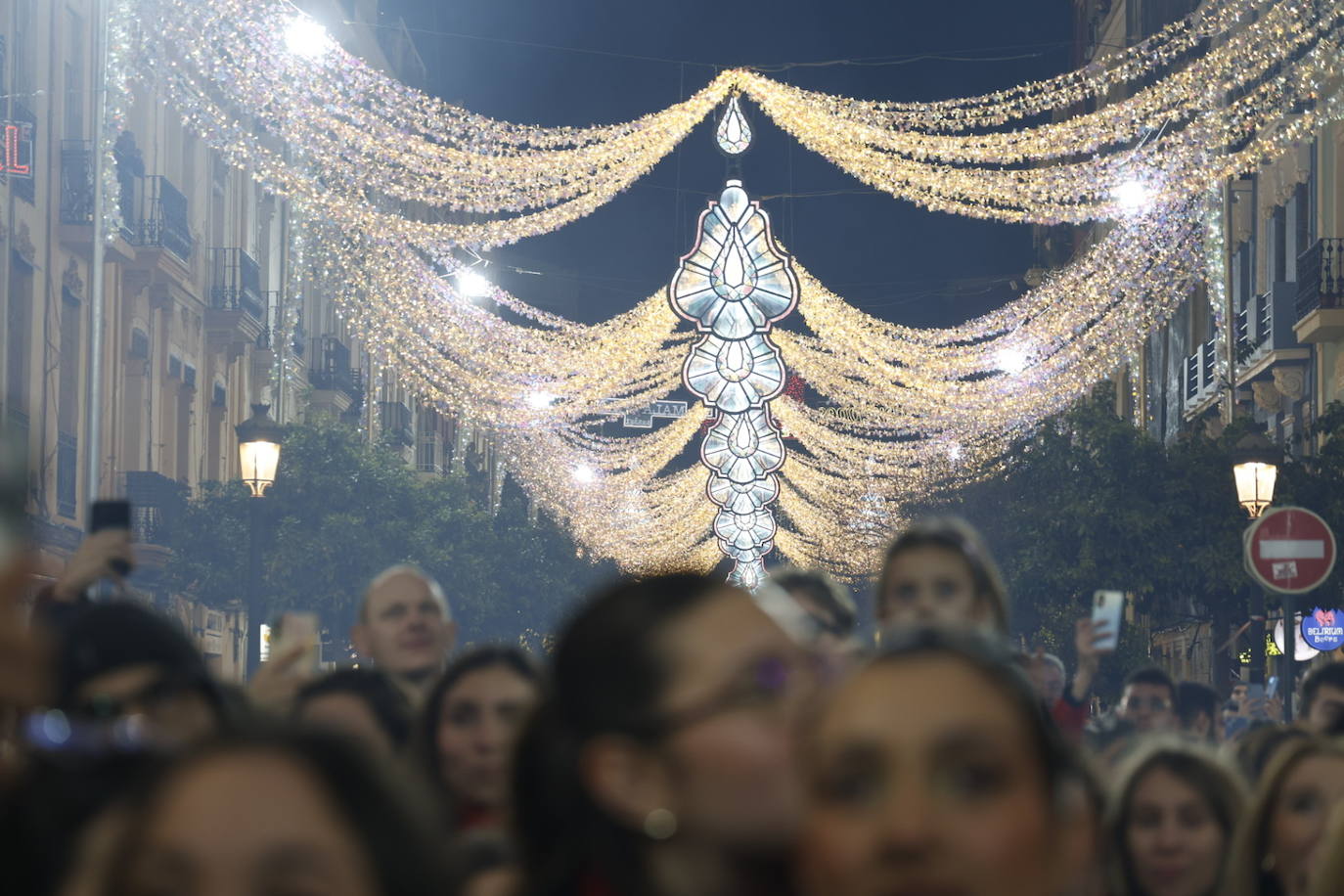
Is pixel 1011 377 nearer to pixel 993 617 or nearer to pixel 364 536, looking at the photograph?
pixel 364 536

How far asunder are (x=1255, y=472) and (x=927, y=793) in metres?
19.8

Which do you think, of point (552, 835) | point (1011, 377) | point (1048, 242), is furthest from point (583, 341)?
point (1048, 242)

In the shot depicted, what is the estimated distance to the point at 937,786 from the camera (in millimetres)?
2365

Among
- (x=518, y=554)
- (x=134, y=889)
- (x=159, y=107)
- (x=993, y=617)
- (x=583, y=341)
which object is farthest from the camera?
(x=518, y=554)

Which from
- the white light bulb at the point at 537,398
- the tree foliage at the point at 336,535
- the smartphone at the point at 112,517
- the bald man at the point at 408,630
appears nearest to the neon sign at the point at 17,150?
the tree foliage at the point at 336,535

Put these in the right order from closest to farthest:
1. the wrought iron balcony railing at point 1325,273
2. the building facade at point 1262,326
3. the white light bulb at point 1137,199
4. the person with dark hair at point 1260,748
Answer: the person with dark hair at point 1260,748 < the white light bulb at point 1137,199 < the wrought iron balcony railing at point 1325,273 < the building facade at point 1262,326

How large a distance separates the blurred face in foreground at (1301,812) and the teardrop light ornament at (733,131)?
1985 cm

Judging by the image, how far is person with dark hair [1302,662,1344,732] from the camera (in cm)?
777

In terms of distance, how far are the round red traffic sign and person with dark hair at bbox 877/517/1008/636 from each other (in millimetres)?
10818

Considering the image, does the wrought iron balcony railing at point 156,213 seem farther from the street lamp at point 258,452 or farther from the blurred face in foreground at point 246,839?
the blurred face in foreground at point 246,839

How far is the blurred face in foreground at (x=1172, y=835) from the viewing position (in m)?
5.06

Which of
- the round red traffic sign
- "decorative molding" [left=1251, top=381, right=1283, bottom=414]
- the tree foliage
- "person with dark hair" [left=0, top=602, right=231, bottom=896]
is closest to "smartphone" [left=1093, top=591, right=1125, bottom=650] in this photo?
"person with dark hair" [left=0, top=602, right=231, bottom=896]

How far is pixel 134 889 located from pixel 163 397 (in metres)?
34.2

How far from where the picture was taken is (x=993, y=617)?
Result: 18.8 feet
